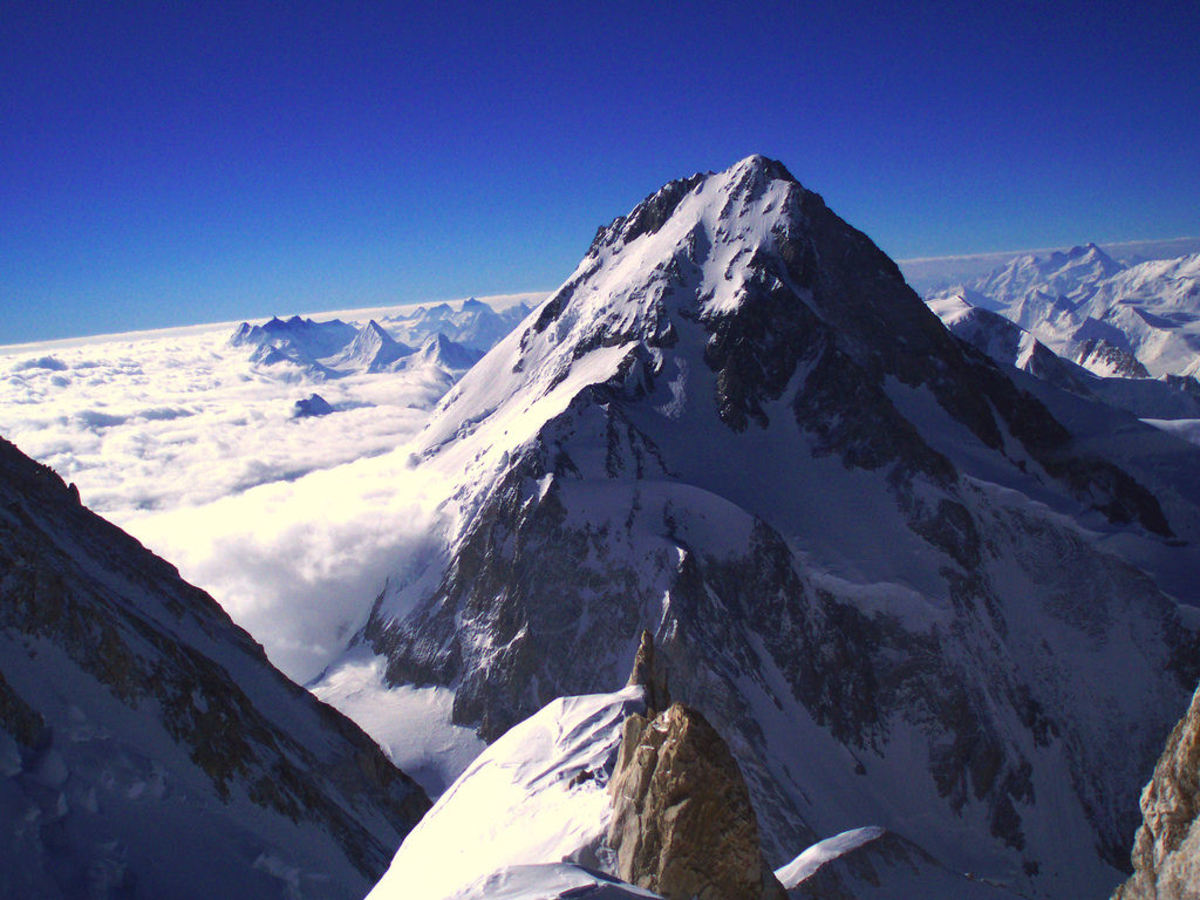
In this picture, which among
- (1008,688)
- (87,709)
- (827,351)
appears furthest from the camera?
(827,351)

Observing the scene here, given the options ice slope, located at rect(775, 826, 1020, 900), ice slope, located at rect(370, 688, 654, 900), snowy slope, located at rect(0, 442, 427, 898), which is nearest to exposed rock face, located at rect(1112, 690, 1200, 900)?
ice slope, located at rect(370, 688, 654, 900)

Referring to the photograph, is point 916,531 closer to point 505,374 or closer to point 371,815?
point 371,815

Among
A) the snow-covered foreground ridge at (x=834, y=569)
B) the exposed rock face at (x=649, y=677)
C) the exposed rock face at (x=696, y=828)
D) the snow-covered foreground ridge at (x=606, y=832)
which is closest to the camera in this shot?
the exposed rock face at (x=696, y=828)

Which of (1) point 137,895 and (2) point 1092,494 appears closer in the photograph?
(1) point 137,895

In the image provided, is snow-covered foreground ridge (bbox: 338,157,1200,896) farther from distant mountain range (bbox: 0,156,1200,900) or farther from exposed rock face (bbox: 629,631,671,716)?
exposed rock face (bbox: 629,631,671,716)

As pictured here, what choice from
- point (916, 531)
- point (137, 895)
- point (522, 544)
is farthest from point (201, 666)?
point (916, 531)

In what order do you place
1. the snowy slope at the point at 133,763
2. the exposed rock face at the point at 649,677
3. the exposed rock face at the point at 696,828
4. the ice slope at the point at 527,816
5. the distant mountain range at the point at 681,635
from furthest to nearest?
the exposed rock face at the point at 649,677 < the distant mountain range at the point at 681,635 < the snowy slope at the point at 133,763 < the ice slope at the point at 527,816 < the exposed rock face at the point at 696,828

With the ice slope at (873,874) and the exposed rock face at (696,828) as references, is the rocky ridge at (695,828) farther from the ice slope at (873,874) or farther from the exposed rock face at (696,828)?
the ice slope at (873,874)

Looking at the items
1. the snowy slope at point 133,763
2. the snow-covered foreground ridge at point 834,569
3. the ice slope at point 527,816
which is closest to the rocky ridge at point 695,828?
the ice slope at point 527,816
